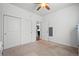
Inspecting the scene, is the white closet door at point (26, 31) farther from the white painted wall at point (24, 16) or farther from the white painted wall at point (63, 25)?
the white painted wall at point (63, 25)

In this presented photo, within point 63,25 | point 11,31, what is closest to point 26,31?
point 11,31

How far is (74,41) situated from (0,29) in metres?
2.02

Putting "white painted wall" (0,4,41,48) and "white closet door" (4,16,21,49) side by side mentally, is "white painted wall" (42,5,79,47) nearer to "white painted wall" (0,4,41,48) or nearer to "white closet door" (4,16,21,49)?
"white painted wall" (0,4,41,48)

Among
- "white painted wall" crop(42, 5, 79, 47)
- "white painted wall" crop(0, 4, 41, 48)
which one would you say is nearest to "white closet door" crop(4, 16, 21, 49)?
"white painted wall" crop(0, 4, 41, 48)

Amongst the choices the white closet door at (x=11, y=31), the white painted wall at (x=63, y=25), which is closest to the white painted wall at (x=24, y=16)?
the white closet door at (x=11, y=31)

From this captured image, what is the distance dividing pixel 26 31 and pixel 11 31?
0.45 metres

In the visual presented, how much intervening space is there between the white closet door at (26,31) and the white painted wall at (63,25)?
1.50 feet

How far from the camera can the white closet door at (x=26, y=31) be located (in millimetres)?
2170

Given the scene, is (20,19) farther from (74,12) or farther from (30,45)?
(74,12)

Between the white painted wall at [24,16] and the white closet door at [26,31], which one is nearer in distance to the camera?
the white painted wall at [24,16]

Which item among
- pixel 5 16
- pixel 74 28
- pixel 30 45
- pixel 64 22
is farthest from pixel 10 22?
pixel 74 28

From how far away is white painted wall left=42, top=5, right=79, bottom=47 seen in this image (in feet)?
7.18

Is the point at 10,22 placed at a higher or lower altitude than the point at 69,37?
higher

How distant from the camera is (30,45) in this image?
2.34m
